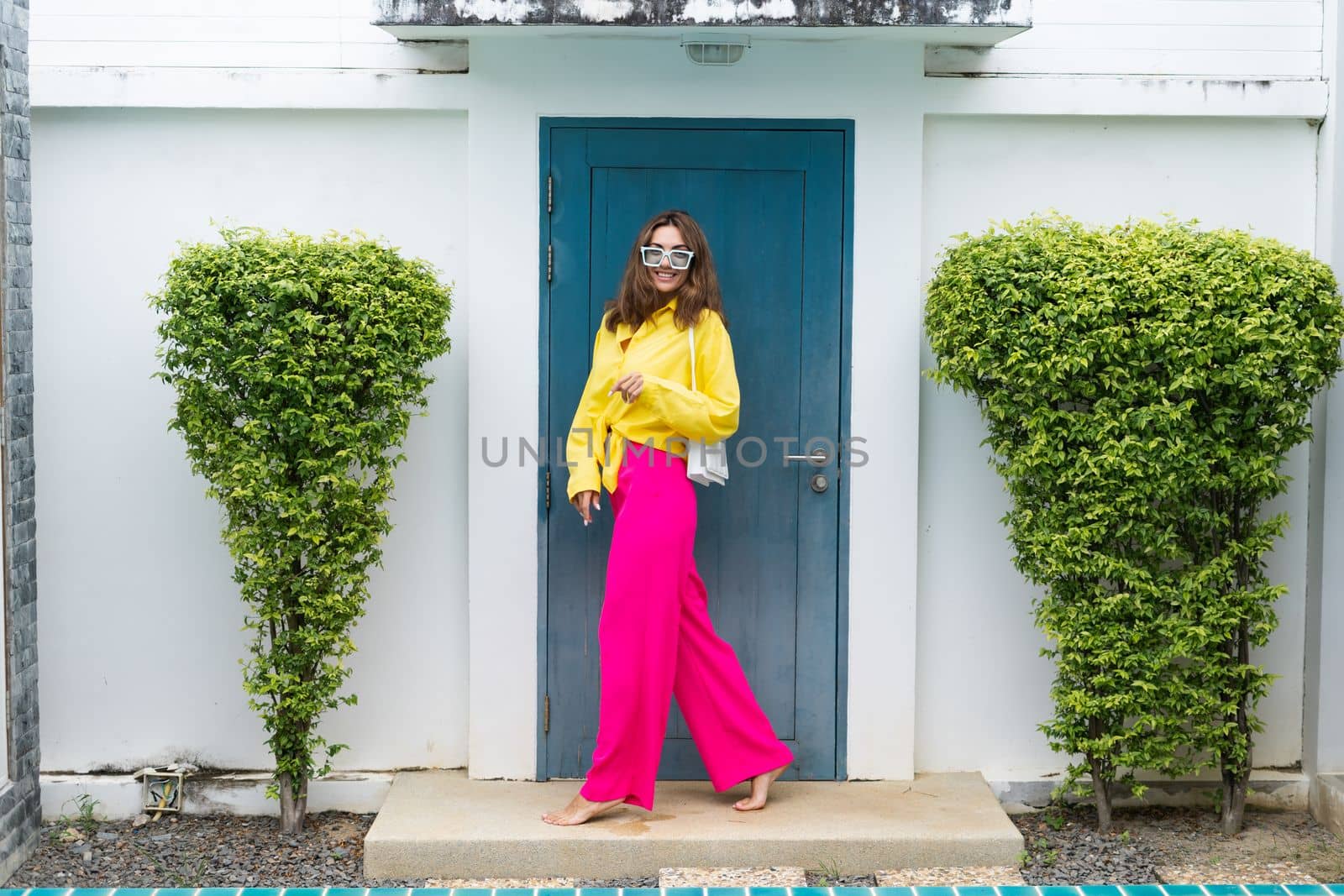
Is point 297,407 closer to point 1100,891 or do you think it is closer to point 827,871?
point 827,871

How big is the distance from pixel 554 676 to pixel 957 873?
1.61m

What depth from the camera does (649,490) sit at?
14.1ft

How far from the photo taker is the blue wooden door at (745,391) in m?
4.65

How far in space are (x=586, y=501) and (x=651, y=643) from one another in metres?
0.53

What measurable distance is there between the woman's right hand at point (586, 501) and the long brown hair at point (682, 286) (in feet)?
1.95

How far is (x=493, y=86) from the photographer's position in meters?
4.62

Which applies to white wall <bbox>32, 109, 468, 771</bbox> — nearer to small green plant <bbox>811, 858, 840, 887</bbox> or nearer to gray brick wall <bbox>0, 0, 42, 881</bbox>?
gray brick wall <bbox>0, 0, 42, 881</bbox>

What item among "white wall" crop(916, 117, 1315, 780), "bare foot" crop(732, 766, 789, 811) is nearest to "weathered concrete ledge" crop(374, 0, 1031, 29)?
"white wall" crop(916, 117, 1315, 780)

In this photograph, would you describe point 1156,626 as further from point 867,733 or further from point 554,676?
point 554,676

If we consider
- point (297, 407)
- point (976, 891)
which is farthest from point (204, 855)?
point (976, 891)

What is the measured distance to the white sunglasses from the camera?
14.0 feet

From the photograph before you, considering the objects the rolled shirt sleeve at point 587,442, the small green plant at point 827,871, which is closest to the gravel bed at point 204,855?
the small green plant at point 827,871

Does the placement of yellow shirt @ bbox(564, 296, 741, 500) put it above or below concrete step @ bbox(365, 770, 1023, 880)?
above

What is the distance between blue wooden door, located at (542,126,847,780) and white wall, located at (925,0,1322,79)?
0.81 meters
